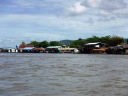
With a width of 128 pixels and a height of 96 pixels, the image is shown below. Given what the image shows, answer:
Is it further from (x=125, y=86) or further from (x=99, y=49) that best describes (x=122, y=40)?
(x=125, y=86)

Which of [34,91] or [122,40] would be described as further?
[122,40]

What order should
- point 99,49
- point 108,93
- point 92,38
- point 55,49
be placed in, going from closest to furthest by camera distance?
point 108,93
point 99,49
point 55,49
point 92,38

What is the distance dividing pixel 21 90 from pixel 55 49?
15762cm

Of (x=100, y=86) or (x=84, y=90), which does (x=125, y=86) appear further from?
(x=84, y=90)

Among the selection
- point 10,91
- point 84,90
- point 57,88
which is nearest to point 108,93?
point 84,90

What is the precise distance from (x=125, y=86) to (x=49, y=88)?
4544mm

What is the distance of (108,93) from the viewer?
22.1 metres

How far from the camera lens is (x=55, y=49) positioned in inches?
7126

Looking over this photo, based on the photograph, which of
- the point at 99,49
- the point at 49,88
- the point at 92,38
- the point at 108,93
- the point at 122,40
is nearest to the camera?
the point at 108,93

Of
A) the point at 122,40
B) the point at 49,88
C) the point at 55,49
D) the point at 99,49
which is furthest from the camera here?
the point at 55,49

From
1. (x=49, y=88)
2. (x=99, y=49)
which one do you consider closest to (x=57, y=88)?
(x=49, y=88)

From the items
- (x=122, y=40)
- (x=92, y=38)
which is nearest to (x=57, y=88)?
(x=122, y=40)

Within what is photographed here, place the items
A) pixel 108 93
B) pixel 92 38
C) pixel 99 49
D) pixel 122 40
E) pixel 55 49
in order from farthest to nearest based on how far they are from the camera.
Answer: pixel 92 38
pixel 55 49
pixel 122 40
pixel 99 49
pixel 108 93

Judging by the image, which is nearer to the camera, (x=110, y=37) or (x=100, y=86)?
(x=100, y=86)
